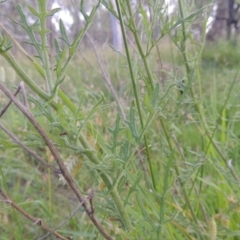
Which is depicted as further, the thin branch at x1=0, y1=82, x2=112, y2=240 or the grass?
the grass

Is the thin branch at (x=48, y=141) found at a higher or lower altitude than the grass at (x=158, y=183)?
higher

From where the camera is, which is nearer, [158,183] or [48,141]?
[48,141]

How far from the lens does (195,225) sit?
0.66m

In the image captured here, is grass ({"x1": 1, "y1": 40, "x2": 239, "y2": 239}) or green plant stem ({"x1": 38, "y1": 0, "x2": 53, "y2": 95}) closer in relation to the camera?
green plant stem ({"x1": 38, "y1": 0, "x2": 53, "y2": 95})

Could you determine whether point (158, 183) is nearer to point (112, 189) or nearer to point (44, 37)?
point (112, 189)

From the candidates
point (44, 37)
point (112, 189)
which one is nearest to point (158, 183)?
point (112, 189)

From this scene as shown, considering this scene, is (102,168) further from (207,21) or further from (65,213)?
(65,213)

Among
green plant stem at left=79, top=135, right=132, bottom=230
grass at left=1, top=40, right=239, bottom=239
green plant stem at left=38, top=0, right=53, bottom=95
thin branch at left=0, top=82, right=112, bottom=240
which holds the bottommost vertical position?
grass at left=1, top=40, right=239, bottom=239

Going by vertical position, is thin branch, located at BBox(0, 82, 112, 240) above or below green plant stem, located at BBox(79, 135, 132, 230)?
above

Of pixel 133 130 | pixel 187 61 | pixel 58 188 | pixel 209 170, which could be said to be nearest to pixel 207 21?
pixel 187 61

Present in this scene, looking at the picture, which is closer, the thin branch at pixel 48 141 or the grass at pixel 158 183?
the thin branch at pixel 48 141

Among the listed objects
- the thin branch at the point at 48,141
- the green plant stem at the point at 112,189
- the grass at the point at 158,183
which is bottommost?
the grass at the point at 158,183

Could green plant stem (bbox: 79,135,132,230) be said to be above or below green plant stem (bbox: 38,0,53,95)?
below

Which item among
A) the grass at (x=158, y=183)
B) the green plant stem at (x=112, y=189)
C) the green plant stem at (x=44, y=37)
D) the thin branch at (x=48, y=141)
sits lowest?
the grass at (x=158, y=183)
